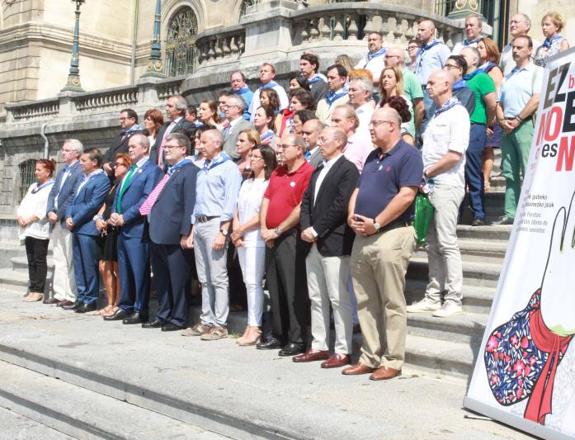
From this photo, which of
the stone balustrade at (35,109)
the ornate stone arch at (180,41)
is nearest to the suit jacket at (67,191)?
the stone balustrade at (35,109)

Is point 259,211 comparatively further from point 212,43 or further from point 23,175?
point 23,175

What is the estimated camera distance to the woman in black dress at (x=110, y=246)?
9.65 meters

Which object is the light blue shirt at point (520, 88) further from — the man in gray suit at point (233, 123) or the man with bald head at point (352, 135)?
the man in gray suit at point (233, 123)

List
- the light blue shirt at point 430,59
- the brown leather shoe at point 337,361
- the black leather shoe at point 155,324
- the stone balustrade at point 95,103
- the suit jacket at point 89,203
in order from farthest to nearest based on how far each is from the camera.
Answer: the stone balustrade at point 95,103 < the light blue shirt at point 430,59 < the suit jacket at point 89,203 < the black leather shoe at point 155,324 < the brown leather shoe at point 337,361

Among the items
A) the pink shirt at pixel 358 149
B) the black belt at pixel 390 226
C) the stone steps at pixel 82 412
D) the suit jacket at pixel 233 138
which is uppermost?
the suit jacket at pixel 233 138

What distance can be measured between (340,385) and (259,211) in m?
2.28

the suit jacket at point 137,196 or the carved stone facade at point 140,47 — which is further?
the carved stone facade at point 140,47

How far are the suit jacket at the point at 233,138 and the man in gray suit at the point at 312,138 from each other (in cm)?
180

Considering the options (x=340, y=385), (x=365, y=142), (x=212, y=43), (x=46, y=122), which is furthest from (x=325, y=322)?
(x=46, y=122)

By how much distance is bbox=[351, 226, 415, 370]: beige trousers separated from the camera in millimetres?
6043

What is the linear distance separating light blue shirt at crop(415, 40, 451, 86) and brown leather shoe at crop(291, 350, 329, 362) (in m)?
4.51

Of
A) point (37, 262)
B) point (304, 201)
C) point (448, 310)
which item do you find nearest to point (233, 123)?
point (304, 201)

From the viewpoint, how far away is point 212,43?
1569 cm

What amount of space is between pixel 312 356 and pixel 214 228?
1905 millimetres
